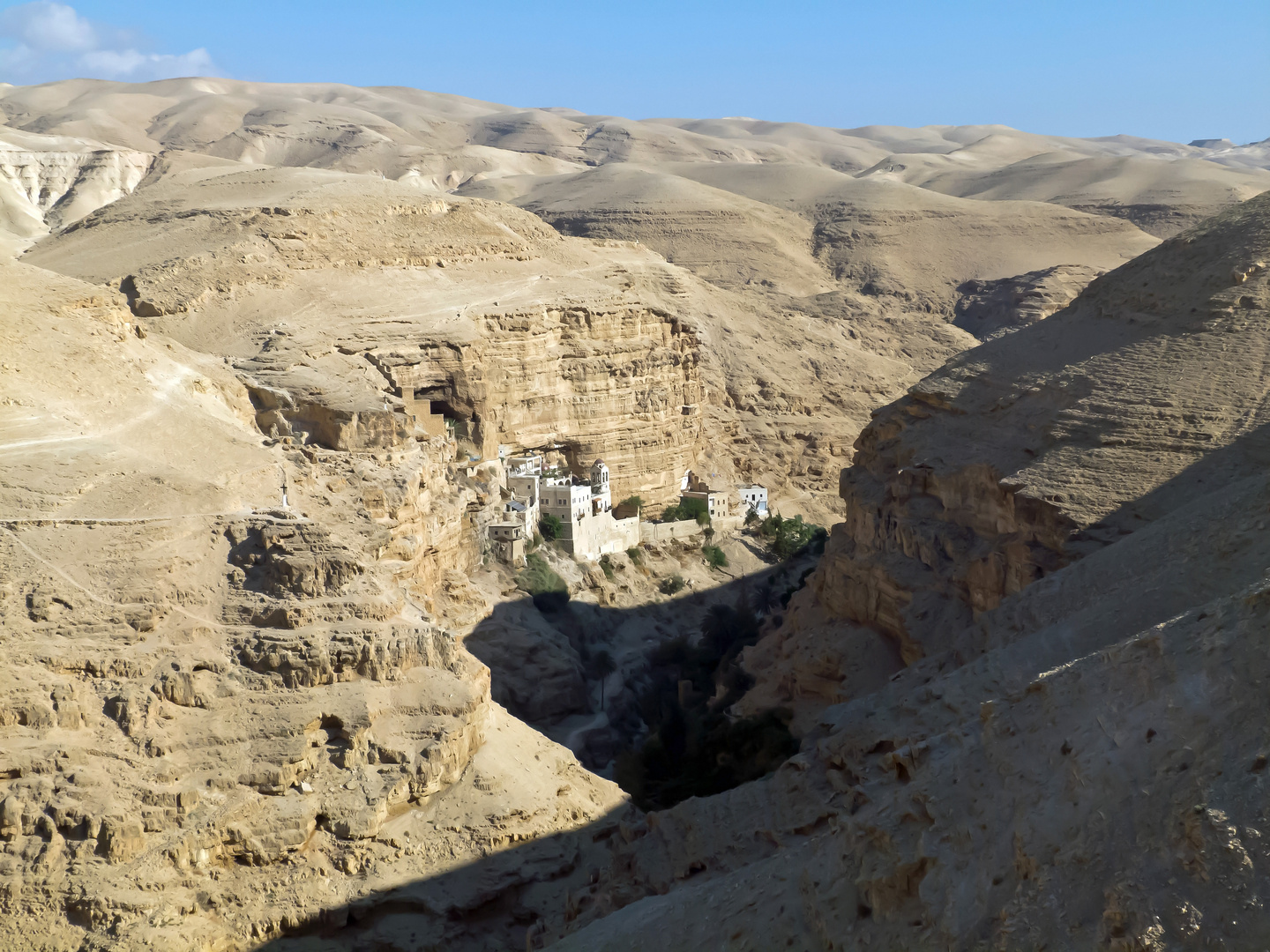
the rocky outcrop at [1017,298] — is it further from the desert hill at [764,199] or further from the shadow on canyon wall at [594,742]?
the shadow on canyon wall at [594,742]

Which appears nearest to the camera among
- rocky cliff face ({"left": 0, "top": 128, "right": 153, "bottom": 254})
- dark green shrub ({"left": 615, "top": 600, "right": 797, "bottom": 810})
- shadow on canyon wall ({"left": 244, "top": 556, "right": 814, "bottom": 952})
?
shadow on canyon wall ({"left": 244, "top": 556, "right": 814, "bottom": 952})

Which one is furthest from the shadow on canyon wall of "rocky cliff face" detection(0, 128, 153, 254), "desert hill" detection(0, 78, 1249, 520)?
"rocky cliff face" detection(0, 128, 153, 254)

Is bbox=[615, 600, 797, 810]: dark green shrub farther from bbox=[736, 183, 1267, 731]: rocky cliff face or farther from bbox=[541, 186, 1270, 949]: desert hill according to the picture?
bbox=[736, 183, 1267, 731]: rocky cliff face

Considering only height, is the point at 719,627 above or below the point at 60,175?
below

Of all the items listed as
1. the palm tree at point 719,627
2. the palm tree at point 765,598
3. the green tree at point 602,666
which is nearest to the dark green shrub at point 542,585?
the green tree at point 602,666

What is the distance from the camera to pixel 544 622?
98.9 ft

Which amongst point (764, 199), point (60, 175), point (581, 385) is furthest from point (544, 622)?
point (764, 199)

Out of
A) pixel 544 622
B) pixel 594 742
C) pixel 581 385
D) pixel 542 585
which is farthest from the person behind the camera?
pixel 581 385

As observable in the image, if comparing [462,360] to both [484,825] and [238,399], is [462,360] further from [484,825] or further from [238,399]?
[484,825]

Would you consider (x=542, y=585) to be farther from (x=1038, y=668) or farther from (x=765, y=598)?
(x=1038, y=668)

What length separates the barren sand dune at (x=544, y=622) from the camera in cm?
1049

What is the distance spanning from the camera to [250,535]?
1814 centimetres

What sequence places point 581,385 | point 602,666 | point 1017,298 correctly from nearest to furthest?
point 602,666
point 581,385
point 1017,298

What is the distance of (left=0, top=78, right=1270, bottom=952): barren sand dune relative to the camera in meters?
10.5
